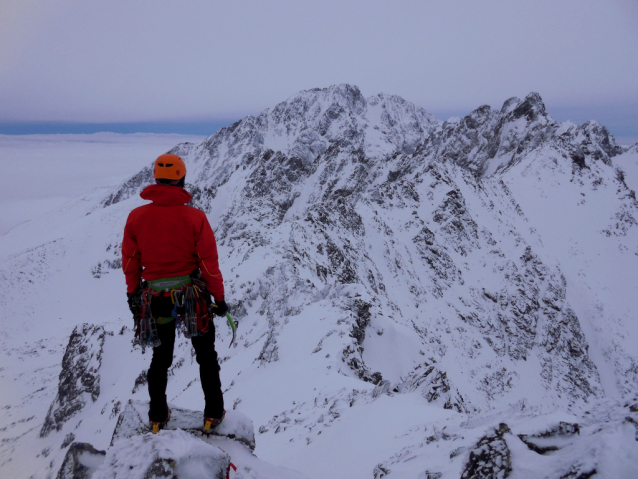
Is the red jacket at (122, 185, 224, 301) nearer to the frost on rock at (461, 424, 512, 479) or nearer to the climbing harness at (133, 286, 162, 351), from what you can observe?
the climbing harness at (133, 286, 162, 351)

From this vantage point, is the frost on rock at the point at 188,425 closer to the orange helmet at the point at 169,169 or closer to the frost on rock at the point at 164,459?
the frost on rock at the point at 164,459

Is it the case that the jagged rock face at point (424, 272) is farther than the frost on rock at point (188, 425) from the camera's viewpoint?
Yes

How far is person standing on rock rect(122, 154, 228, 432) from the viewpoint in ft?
14.4

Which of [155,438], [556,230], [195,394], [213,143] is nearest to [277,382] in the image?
Result: [195,394]

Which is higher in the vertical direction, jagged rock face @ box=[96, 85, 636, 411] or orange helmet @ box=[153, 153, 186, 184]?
orange helmet @ box=[153, 153, 186, 184]

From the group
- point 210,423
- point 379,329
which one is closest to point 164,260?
point 210,423

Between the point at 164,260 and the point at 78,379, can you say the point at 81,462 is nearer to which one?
the point at 164,260

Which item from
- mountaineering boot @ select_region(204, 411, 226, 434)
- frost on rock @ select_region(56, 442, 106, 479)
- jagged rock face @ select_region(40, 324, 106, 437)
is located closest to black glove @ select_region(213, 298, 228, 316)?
mountaineering boot @ select_region(204, 411, 226, 434)

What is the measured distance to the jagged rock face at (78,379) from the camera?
72.7 feet

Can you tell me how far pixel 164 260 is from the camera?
14.5ft

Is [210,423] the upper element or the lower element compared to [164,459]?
lower

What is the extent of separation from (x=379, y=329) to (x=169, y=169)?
Answer: 13.9 m

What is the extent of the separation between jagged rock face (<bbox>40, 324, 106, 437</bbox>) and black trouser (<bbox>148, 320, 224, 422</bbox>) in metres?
23.8

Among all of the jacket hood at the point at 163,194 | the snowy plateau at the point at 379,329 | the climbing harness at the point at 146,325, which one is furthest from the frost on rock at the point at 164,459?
the jacket hood at the point at 163,194
